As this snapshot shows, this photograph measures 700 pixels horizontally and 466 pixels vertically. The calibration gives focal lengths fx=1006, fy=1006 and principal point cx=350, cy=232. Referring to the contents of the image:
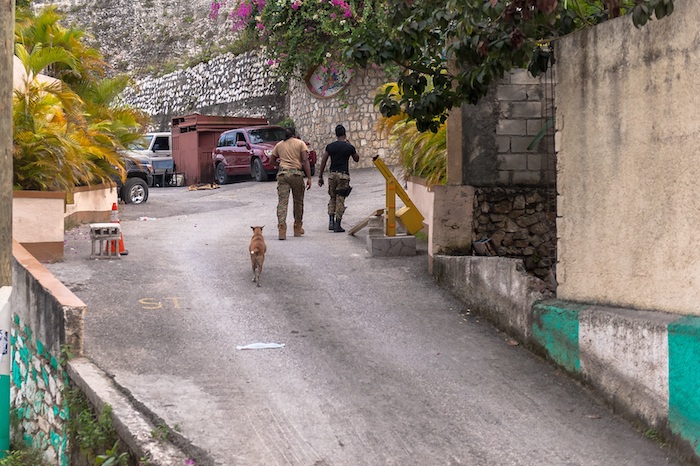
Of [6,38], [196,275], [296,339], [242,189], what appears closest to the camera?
[6,38]

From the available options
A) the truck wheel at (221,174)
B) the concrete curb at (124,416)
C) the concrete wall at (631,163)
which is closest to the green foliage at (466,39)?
the concrete wall at (631,163)

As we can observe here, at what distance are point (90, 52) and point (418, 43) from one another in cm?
1269

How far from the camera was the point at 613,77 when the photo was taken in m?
8.25

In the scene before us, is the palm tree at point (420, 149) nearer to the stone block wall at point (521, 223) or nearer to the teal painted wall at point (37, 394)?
the stone block wall at point (521, 223)

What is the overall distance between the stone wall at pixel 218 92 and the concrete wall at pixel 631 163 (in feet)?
82.8

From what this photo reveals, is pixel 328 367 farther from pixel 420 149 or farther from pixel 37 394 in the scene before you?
pixel 420 149

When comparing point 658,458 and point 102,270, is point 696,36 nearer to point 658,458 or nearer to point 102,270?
point 658,458

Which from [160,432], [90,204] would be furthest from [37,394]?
[90,204]

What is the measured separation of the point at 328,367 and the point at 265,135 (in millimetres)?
21824

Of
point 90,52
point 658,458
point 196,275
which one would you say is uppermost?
point 90,52

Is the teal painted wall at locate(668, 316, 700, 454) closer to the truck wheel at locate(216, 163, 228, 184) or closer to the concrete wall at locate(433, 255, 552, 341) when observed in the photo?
the concrete wall at locate(433, 255, 552, 341)

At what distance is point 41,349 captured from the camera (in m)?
9.88

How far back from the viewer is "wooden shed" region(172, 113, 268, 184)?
107 ft

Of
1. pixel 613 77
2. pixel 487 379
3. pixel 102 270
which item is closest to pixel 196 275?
pixel 102 270
